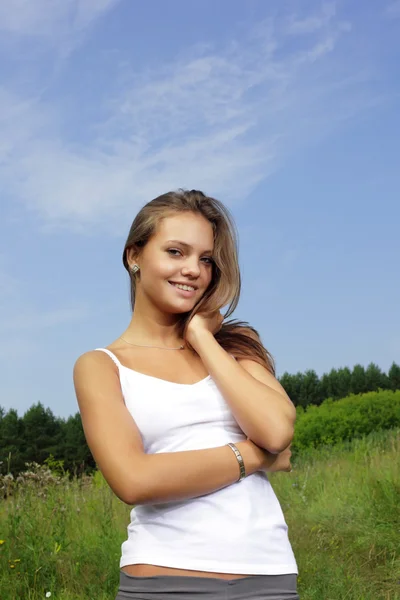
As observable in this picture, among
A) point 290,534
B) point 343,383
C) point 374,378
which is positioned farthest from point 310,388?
point 290,534

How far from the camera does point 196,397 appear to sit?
2104mm

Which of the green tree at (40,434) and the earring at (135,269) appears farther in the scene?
the green tree at (40,434)

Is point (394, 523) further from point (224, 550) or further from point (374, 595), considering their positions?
point (224, 550)

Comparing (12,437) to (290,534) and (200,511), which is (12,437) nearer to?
(290,534)

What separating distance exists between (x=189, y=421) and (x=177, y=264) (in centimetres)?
51

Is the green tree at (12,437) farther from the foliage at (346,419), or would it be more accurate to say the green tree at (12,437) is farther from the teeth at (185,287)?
the teeth at (185,287)

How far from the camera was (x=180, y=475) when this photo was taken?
1.91m

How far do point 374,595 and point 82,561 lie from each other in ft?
7.31

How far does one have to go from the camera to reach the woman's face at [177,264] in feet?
7.36

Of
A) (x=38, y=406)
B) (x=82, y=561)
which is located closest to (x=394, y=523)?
(x=82, y=561)

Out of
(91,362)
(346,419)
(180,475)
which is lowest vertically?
(180,475)

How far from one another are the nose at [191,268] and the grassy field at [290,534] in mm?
3036

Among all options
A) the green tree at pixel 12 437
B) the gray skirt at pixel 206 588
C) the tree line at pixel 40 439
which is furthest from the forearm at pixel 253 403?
the green tree at pixel 12 437

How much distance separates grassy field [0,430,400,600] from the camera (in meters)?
4.84
